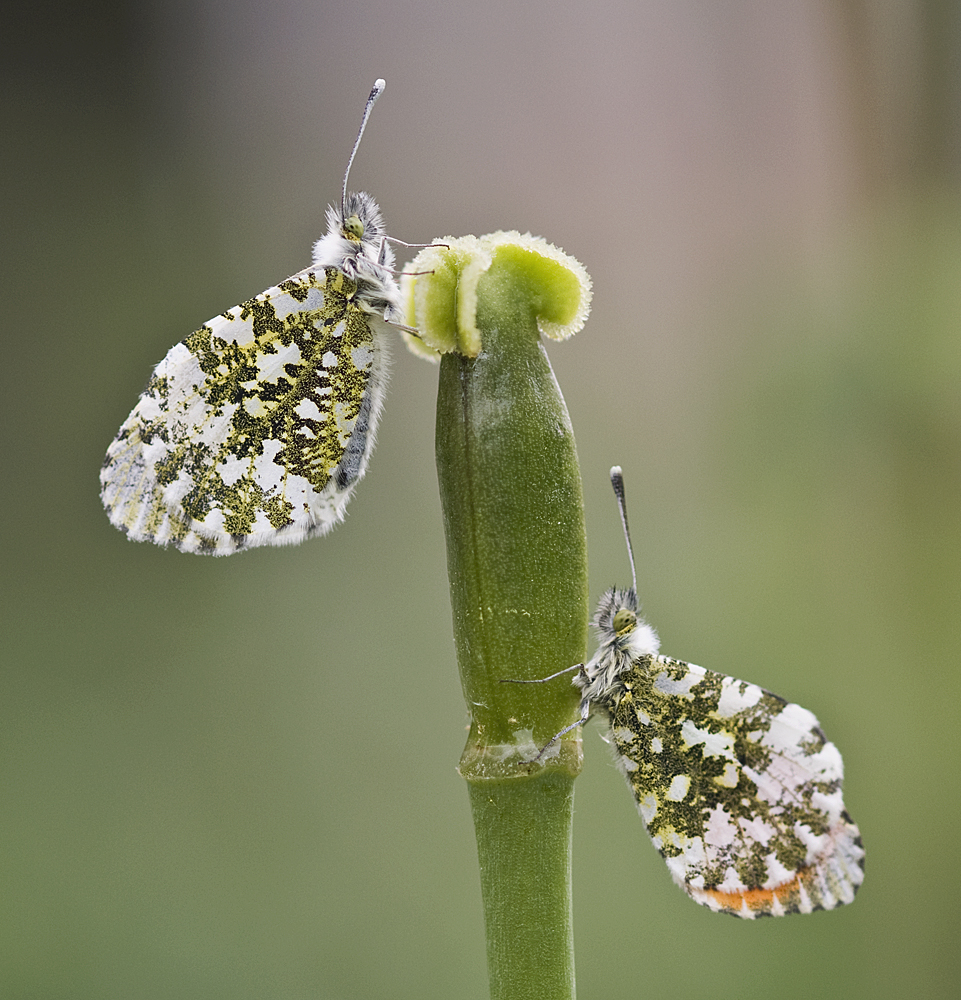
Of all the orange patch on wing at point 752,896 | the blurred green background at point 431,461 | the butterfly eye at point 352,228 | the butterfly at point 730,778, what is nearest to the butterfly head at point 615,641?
the butterfly at point 730,778

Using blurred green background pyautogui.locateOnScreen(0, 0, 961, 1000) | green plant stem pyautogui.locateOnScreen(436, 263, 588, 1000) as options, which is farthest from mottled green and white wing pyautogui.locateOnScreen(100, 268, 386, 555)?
blurred green background pyautogui.locateOnScreen(0, 0, 961, 1000)

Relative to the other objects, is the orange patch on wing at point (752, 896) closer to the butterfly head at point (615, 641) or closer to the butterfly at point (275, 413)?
the butterfly head at point (615, 641)

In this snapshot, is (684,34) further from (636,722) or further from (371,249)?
(636,722)

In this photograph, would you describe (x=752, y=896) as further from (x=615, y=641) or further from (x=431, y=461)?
(x=431, y=461)

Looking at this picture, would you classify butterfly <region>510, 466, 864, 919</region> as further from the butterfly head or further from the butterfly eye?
the butterfly eye

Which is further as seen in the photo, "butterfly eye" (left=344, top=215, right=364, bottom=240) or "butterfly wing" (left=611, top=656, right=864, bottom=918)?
"butterfly eye" (left=344, top=215, right=364, bottom=240)

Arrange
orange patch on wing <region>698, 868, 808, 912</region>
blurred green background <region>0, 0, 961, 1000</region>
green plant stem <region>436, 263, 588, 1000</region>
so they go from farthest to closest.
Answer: blurred green background <region>0, 0, 961, 1000</region>, orange patch on wing <region>698, 868, 808, 912</region>, green plant stem <region>436, 263, 588, 1000</region>

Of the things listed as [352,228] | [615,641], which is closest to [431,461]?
[352,228]
